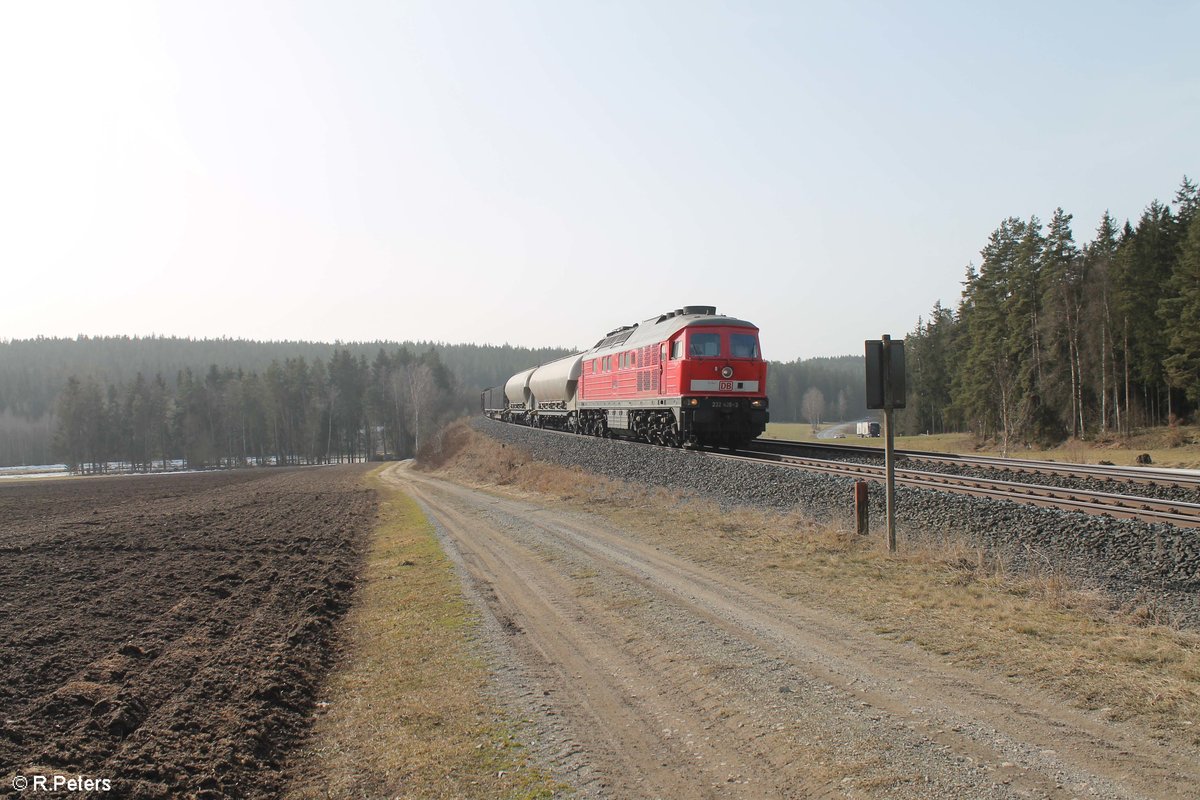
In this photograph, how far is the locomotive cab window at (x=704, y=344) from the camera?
23938mm

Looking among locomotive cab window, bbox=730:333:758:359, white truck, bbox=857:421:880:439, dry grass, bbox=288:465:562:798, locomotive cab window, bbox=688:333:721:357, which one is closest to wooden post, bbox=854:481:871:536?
dry grass, bbox=288:465:562:798

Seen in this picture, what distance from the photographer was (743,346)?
80.5 ft

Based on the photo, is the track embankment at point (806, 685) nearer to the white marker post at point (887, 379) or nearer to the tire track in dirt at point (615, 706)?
the tire track in dirt at point (615, 706)

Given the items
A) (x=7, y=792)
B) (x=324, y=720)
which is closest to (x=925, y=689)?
(x=324, y=720)

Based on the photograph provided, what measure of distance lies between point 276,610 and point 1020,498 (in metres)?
11.5

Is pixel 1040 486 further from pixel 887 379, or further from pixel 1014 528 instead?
pixel 887 379

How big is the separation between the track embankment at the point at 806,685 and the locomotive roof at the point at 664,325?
12.5 metres

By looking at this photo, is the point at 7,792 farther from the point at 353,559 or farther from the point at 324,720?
the point at 353,559

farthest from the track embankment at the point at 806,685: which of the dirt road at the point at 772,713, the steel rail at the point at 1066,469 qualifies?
the steel rail at the point at 1066,469

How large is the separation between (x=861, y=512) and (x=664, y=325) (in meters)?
14.4

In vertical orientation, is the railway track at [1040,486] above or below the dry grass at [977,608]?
above

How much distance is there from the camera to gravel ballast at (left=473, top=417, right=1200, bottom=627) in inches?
344

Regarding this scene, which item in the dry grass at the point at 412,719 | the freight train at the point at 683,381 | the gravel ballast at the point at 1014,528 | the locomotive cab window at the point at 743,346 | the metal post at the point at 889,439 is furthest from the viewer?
the locomotive cab window at the point at 743,346

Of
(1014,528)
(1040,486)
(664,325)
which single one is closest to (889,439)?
(1014,528)
